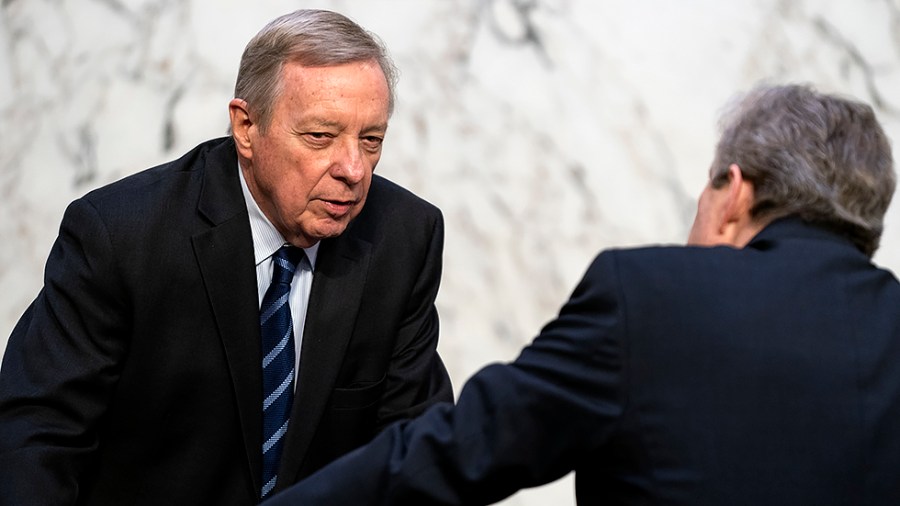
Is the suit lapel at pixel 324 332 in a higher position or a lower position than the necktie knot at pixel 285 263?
lower

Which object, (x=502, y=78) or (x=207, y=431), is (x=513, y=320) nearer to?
(x=502, y=78)

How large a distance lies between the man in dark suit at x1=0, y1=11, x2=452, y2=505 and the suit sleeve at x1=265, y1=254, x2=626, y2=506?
0.54 m

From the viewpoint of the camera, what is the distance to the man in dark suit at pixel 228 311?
7.01 feet

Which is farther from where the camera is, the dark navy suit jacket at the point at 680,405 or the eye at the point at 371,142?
the eye at the point at 371,142

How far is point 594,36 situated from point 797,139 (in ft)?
5.83

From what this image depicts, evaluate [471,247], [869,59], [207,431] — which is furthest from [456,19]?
[207,431]

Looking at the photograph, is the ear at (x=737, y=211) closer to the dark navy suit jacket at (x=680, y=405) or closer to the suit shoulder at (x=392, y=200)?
the dark navy suit jacket at (x=680, y=405)

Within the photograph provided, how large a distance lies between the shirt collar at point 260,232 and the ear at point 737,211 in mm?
790

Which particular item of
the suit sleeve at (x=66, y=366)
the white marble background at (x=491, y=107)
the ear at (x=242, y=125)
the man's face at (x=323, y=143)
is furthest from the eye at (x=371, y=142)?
the white marble background at (x=491, y=107)

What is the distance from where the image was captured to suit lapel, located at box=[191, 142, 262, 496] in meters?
2.20

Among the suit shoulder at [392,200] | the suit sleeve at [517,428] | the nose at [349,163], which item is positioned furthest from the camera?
the suit shoulder at [392,200]

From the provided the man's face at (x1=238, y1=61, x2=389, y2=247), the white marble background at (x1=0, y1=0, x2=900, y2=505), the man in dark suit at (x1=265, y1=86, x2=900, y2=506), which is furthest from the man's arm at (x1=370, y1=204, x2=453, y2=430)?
the white marble background at (x1=0, y1=0, x2=900, y2=505)

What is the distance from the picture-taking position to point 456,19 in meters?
3.45

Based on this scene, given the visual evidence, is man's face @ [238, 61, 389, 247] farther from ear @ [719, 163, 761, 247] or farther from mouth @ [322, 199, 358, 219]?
ear @ [719, 163, 761, 247]
